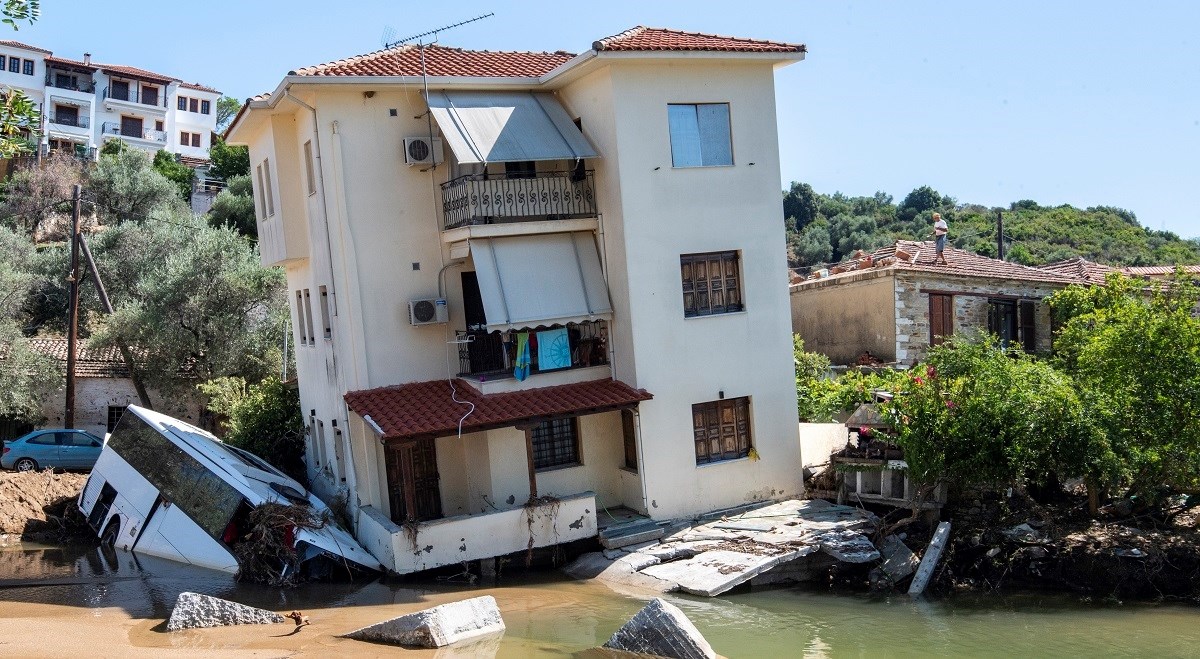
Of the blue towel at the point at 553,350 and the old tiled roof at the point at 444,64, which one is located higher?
the old tiled roof at the point at 444,64

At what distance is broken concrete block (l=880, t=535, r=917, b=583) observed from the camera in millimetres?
17516

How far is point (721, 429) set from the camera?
2073 centimetres

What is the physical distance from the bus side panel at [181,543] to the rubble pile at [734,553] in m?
6.37

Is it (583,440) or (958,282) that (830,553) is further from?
(958,282)

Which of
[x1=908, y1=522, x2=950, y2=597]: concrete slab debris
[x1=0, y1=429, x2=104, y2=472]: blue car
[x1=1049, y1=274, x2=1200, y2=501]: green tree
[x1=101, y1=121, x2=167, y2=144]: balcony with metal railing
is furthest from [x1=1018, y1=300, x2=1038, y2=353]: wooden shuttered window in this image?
[x1=101, y1=121, x2=167, y2=144]: balcony with metal railing

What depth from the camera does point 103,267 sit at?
39.7 metres

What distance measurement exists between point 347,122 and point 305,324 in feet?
18.6

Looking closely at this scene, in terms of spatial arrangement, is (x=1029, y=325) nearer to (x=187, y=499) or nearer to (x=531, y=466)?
(x=531, y=466)

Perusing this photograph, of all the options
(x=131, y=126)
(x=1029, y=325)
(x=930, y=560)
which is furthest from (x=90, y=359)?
(x=131, y=126)

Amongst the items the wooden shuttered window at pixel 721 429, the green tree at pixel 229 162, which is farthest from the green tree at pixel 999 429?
the green tree at pixel 229 162

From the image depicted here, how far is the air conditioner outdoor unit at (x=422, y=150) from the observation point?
64.6ft

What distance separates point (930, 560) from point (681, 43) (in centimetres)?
1032

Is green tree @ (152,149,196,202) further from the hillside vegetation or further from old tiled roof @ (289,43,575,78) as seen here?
old tiled roof @ (289,43,575,78)

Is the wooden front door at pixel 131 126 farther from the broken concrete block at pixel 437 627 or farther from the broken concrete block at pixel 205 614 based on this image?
the broken concrete block at pixel 437 627
